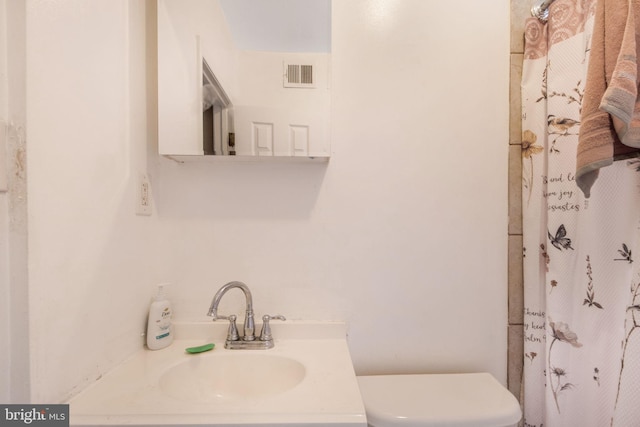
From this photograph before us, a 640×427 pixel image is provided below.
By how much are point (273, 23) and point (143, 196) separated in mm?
648

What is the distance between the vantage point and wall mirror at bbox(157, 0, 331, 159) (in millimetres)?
879

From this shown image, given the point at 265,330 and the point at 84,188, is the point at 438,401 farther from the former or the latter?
the point at 84,188

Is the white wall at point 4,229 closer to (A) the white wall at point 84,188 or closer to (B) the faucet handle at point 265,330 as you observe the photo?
(A) the white wall at point 84,188

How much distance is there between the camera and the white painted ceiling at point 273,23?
0.89 m

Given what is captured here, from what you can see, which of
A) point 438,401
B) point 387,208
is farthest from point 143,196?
point 438,401

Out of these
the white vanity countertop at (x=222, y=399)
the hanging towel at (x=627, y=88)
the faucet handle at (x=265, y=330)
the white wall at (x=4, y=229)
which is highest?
the hanging towel at (x=627, y=88)

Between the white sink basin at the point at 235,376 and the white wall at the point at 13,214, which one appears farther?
the white sink basin at the point at 235,376

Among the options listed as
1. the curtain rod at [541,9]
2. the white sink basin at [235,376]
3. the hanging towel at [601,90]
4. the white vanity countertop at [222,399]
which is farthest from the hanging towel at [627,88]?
the white sink basin at [235,376]

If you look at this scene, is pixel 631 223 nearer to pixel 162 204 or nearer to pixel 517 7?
pixel 517 7

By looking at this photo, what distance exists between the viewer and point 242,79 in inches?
35.1

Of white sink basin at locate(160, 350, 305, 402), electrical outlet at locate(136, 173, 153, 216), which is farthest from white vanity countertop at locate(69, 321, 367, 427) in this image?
electrical outlet at locate(136, 173, 153, 216)

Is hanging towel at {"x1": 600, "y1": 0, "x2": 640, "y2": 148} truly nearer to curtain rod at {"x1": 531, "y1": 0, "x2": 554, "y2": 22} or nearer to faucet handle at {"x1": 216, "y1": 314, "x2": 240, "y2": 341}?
→ curtain rod at {"x1": 531, "y1": 0, "x2": 554, "y2": 22}

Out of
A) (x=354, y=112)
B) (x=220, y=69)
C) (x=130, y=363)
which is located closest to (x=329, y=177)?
(x=354, y=112)

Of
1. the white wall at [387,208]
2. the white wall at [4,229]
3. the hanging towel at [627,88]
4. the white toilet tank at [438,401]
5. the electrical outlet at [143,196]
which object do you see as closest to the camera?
the white wall at [4,229]
